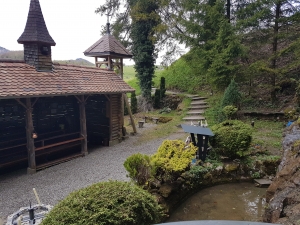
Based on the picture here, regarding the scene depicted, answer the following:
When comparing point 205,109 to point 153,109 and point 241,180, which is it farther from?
point 241,180

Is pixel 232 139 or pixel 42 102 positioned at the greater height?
pixel 42 102

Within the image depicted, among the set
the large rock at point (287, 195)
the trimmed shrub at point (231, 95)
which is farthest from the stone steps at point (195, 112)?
the large rock at point (287, 195)

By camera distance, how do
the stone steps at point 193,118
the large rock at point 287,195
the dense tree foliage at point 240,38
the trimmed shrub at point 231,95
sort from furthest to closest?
1. the stone steps at point 193,118
2. the dense tree foliage at point 240,38
3. the trimmed shrub at point 231,95
4. the large rock at point 287,195

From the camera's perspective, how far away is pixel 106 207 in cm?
302

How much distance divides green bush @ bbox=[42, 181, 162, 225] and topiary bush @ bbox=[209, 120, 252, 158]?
5.22 m

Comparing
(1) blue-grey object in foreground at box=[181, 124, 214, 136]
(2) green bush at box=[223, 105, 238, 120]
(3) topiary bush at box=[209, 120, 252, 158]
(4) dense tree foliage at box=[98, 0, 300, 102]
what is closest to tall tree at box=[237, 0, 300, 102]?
(4) dense tree foliage at box=[98, 0, 300, 102]

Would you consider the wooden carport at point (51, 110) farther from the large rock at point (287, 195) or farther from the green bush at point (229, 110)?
the large rock at point (287, 195)

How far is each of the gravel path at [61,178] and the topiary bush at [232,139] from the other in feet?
10.9

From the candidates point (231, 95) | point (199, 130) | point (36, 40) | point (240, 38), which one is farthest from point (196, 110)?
point (36, 40)

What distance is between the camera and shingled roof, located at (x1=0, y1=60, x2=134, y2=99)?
747cm

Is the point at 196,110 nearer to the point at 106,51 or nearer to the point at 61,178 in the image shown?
the point at 106,51

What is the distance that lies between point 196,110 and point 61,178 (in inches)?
417

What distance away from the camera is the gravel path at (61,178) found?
246 inches

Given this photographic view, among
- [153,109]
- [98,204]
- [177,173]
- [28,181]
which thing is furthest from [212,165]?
[153,109]
